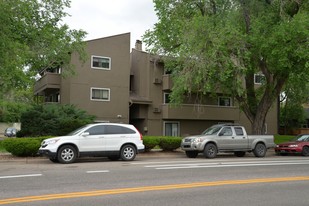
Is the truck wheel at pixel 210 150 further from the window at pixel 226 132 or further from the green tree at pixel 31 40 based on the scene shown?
the green tree at pixel 31 40

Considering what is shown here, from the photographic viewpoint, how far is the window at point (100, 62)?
106 ft

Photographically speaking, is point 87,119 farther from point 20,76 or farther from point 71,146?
point 71,146

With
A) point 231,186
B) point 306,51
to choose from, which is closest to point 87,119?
point 306,51

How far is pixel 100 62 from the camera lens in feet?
107

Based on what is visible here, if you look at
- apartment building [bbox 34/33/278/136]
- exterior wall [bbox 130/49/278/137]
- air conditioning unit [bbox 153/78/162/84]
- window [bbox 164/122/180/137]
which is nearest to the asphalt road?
apartment building [bbox 34/33/278/136]

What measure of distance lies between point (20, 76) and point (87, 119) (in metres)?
6.15

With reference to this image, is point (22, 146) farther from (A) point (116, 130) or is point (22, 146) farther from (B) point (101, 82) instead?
(B) point (101, 82)

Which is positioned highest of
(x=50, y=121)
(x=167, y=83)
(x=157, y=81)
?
(x=157, y=81)

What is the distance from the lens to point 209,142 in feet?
64.6

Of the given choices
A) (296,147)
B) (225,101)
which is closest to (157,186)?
(296,147)

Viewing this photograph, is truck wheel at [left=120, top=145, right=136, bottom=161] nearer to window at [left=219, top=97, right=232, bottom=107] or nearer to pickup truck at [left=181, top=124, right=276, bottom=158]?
pickup truck at [left=181, top=124, right=276, bottom=158]

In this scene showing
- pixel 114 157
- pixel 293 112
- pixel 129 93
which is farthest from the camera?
pixel 293 112

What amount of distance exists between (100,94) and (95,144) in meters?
16.8

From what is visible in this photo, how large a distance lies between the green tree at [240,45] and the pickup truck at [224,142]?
3213 millimetres
